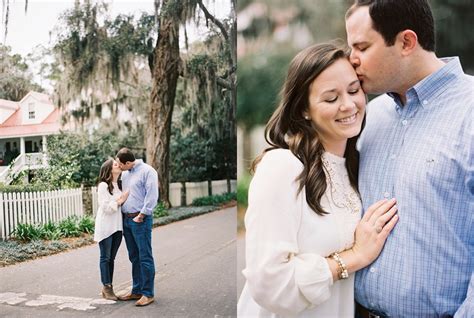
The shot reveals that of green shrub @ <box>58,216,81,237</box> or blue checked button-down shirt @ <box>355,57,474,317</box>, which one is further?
green shrub @ <box>58,216,81,237</box>

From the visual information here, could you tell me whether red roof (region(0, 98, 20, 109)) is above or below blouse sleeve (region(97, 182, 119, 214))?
above

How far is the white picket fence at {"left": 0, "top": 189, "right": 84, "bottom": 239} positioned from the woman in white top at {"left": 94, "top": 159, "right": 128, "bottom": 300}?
0.16m

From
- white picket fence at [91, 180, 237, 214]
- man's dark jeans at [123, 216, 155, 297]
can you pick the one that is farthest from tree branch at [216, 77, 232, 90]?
man's dark jeans at [123, 216, 155, 297]

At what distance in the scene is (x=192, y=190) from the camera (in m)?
2.34

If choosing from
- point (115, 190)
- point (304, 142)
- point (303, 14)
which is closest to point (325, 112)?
point (304, 142)

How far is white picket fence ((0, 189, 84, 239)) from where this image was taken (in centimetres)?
239

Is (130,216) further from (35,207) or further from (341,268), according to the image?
(341,268)

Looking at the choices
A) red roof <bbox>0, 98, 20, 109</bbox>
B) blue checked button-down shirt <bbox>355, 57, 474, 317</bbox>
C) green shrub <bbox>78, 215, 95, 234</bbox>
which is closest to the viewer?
blue checked button-down shirt <bbox>355, 57, 474, 317</bbox>

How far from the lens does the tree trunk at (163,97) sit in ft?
7.45

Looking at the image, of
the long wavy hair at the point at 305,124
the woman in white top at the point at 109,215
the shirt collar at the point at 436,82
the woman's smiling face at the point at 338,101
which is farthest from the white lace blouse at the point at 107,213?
the shirt collar at the point at 436,82

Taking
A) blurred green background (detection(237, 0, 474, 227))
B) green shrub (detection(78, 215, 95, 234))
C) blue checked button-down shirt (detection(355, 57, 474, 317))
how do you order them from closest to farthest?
blue checked button-down shirt (detection(355, 57, 474, 317)) → blurred green background (detection(237, 0, 474, 227)) → green shrub (detection(78, 215, 95, 234))

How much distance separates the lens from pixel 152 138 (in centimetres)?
230

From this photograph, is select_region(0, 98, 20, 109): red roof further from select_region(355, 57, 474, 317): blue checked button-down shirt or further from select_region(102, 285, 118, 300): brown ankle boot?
select_region(355, 57, 474, 317): blue checked button-down shirt

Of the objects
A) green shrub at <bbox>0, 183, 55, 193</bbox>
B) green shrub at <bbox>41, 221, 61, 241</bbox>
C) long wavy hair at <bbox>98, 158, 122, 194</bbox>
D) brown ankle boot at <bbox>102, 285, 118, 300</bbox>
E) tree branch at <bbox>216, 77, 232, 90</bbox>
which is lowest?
brown ankle boot at <bbox>102, 285, 118, 300</bbox>
